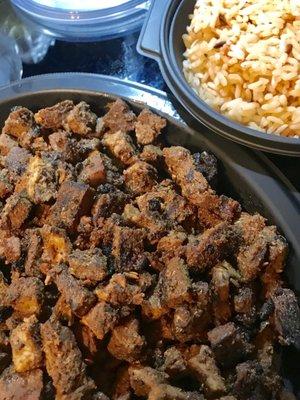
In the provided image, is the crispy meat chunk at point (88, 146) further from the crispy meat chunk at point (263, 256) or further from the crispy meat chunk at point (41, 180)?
the crispy meat chunk at point (263, 256)

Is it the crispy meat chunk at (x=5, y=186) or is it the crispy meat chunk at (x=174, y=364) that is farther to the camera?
the crispy meat chunk at (x=5, y=186)

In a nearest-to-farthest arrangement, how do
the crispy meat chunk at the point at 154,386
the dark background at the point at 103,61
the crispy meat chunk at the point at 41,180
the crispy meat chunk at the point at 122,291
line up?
the crispy meat chunk at the point at 154,386 → the crispy meat chunk at the point at 122,291 → the crispy meat chunk at the point at 41,180 → the dark background at the point at 103,61

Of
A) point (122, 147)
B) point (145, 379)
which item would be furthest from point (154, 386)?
point (122, 147)

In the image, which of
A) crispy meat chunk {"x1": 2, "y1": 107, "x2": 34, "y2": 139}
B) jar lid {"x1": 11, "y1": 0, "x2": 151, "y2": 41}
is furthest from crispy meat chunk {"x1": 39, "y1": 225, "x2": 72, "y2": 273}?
jar lid {"x1": 11, "y1": 0, "x2": 151, "y2": 41}

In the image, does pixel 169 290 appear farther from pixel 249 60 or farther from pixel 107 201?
pixel 249 60

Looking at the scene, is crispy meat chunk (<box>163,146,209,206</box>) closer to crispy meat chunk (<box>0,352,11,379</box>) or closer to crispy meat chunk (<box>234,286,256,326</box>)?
crispy meat chunk (<box>234,286,256,326</box>)

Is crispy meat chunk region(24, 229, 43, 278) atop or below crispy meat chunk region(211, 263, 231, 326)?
below

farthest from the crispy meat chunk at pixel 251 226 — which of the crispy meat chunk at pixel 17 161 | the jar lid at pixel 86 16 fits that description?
the jar lid at pixel 86 16
